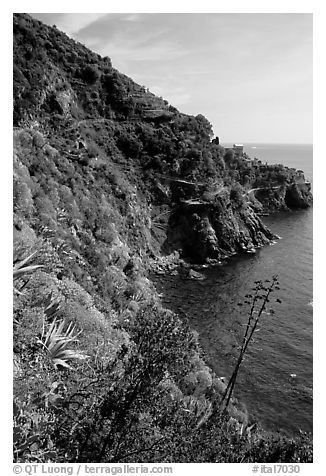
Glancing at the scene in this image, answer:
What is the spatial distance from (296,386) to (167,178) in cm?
3115

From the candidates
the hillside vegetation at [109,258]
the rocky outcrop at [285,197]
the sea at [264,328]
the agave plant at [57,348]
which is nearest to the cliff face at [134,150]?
the hillside vegetation at [109,258]

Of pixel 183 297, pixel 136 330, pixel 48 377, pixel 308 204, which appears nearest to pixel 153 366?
pixel 136 330

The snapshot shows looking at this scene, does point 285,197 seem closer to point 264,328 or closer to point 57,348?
point 264,328

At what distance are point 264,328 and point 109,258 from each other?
12.7 meters

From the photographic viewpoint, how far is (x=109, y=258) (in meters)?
24.7

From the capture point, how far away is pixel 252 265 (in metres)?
43.2

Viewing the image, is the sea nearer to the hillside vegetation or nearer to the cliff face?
the hillside vegetation

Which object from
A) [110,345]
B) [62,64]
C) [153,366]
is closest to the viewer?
[153,366]

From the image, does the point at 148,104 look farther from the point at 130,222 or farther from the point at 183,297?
the point at 183,297

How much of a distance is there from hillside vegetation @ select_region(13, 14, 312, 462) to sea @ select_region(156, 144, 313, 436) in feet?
8.20

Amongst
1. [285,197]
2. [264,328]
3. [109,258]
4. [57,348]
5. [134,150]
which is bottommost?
[264,328]

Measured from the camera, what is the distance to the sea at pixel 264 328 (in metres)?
21.8

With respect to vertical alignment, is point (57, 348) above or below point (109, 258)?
above

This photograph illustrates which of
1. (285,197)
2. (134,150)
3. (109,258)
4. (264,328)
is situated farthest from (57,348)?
(285,197)
